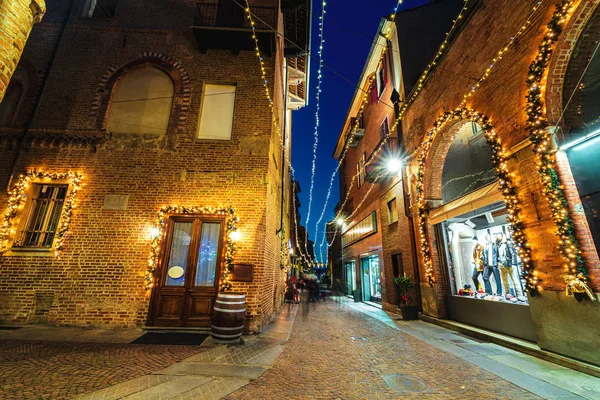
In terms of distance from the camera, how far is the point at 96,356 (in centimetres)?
394

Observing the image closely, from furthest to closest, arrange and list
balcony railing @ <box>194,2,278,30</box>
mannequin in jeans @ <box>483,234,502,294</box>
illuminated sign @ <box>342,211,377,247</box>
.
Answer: illuminated sign @ <box>342,211,377,247</box>, balcony railing @ <box>194,2,278,30</box>, mannequin in jeans @ <box>483,234,502,294</box>

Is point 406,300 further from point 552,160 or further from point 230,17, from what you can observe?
point 230,17

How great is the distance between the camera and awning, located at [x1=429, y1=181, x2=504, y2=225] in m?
5.74

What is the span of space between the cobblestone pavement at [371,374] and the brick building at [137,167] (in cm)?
201

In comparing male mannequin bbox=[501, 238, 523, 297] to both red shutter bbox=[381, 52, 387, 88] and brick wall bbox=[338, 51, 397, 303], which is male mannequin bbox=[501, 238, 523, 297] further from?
red shutter bbox=[381, 52, 387, 88]

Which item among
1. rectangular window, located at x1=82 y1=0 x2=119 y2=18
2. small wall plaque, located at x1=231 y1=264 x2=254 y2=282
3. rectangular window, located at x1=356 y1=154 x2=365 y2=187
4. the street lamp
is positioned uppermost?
rectangular window, located at x1=82 y1=0 x2=119 y2=18

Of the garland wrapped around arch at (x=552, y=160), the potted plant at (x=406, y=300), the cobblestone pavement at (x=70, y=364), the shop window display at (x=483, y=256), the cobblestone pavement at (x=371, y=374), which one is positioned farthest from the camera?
the potted plant at (x=406, y=300)

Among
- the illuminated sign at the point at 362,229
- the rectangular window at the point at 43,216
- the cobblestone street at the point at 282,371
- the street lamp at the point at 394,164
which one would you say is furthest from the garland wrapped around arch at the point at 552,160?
the rectangular window at the point at 43,216

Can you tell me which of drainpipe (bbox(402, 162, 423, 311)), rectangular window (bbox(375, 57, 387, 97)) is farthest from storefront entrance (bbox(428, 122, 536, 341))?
rectangular window (bbox(375, 57, 387, 97))

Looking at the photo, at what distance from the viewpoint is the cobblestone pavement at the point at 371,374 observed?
303 cm

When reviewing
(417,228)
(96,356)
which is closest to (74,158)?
(96,356)

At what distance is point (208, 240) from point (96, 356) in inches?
114

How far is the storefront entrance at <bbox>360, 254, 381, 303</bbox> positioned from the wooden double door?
857 cm

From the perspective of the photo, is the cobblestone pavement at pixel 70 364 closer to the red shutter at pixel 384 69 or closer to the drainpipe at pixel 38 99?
the drainpipe at pixel 38 99
